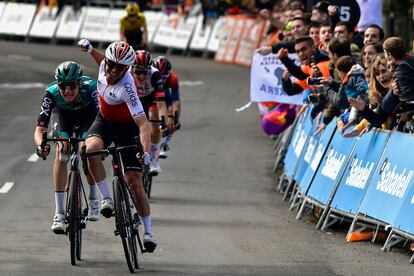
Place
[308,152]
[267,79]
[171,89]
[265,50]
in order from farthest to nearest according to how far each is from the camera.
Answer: [267,79], [265,50], [171,89], [308,152]

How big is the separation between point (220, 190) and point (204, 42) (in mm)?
23671

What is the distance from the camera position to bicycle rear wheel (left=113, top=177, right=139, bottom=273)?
11.9 meters

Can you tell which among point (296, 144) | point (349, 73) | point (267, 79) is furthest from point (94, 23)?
point (349, 73)

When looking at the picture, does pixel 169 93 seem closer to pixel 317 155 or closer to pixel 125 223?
pixel 317 155

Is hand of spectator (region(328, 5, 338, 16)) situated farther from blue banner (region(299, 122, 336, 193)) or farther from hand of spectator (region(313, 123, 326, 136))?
blue banner (region(299, 122, 336, 193))

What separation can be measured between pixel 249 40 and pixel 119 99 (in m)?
25.5

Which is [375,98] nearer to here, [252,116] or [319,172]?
[319,172]

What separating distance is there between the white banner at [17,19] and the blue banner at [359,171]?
32892 mm

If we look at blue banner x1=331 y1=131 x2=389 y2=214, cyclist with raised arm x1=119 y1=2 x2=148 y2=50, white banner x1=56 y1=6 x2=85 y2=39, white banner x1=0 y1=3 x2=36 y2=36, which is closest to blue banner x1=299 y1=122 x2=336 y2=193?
blue banner x1=331 y1=131 x2=389 y2=214

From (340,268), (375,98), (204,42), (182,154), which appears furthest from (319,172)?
(204,42)

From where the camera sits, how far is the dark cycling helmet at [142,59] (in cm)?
1538

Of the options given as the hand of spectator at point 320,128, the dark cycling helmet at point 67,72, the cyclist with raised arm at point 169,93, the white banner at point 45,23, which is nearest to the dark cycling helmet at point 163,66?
the cyclist with raised arm at point 169,93

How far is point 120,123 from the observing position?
12.7 meters

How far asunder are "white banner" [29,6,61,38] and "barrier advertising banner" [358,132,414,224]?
33147mm
